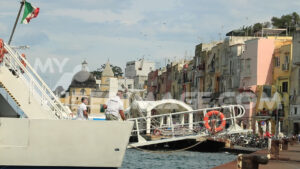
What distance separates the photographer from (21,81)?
17.2m

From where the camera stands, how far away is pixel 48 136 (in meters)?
16.0

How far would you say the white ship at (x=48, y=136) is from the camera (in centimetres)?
1584

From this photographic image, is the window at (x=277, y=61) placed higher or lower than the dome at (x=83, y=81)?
lower

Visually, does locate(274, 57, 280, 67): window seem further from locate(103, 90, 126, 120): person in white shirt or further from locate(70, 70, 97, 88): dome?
locate(70, 70, 97, 88): dome

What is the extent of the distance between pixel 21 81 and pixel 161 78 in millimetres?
90101

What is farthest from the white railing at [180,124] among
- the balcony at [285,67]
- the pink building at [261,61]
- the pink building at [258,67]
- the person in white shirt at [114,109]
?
the pink building at [261,61]

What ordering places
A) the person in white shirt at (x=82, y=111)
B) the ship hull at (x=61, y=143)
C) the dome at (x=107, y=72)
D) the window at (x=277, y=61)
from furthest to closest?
the dome at (x=107, y=72)
the window at (x=277, y=61)
the person in white shirt at (x=82, y=111)
the ship hull at (x=61, y=143)

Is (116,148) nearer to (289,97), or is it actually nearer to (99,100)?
(289,97)

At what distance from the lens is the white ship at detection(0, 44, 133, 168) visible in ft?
52.0

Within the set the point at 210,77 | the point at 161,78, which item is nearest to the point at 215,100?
the point at 210,77

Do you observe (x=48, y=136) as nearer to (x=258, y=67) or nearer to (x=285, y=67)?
(x=285, y=67)

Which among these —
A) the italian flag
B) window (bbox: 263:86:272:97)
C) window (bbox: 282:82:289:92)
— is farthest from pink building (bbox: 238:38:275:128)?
the italian flag

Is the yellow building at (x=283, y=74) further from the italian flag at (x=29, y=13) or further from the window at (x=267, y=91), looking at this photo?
the italian flag at (x=29, y=13)

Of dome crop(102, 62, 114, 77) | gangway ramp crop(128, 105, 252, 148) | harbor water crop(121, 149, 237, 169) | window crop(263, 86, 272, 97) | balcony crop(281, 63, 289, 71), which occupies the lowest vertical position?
harbor water crop(121, 149, 237, 169)
